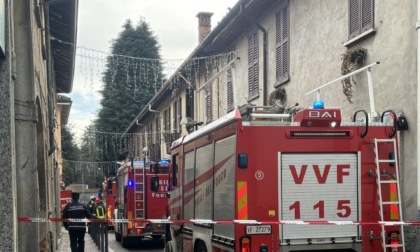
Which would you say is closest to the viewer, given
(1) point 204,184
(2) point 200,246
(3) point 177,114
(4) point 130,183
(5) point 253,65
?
(1) point 204,184

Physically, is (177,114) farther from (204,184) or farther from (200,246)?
(204,184)

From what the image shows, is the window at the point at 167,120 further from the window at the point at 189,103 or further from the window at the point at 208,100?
the window at the point at 208,100

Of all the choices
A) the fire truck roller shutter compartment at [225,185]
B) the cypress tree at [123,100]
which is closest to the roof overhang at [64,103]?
the cypress tree at [123,100]

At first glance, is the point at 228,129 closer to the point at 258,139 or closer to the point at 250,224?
the point at 258,139

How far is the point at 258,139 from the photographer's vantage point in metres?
6.92

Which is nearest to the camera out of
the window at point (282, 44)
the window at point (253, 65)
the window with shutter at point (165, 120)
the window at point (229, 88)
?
the window at point (282, 44)

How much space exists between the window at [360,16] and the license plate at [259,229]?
15.5ft

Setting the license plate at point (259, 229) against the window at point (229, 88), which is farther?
the window at point (229, 88)

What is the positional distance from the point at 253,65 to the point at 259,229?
9.96 m

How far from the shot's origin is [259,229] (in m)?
6.79

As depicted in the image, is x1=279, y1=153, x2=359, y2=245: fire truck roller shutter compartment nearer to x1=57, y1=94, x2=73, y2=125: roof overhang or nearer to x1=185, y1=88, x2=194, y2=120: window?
x1=185, y1=88, x2=194, y2=120: window

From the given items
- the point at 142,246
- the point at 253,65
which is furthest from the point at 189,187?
the point at 142,246

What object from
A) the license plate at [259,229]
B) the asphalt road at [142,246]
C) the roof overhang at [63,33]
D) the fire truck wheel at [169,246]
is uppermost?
the roof overhang at [63,33]

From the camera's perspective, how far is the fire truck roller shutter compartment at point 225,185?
22.9ft
